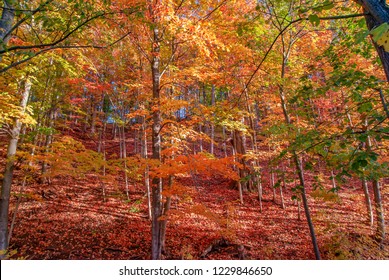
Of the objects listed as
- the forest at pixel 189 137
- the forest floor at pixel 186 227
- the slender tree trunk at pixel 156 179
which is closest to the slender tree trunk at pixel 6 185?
the forest at pixel 189 137

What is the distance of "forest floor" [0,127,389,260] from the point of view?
8016 millimetres

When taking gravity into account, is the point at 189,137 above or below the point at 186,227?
above

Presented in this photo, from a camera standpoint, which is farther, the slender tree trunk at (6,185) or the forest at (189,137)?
the slender tree trunk at (6,185)

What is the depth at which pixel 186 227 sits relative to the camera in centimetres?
1033

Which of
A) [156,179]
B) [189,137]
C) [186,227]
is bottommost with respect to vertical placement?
[186,227]

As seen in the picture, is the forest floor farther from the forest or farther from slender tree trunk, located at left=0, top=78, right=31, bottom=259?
slender tree trunk, located at left=0, top=78, right=31, bottom=259

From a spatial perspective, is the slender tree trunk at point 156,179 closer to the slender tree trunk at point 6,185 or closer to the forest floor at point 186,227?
the forest floor at point 186,227

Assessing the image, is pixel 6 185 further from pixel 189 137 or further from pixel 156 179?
pixel 189 137

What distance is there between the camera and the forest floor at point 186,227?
26.3ft

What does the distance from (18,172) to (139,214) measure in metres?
9.32

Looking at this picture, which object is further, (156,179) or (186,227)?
(186,227)

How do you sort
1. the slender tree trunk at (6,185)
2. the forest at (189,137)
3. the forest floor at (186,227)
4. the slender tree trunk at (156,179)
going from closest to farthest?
the forest at (189,137) < the slender tree trunk at (156,179) < the slender tree trunk at (6,185) < the forest floor at (186,227)

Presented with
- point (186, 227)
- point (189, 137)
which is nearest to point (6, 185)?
point (189, 137)

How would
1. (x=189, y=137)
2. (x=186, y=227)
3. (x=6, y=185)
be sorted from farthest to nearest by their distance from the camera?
(x=186, y=227)
(x=189, y=137)
(x=6, y=185)
